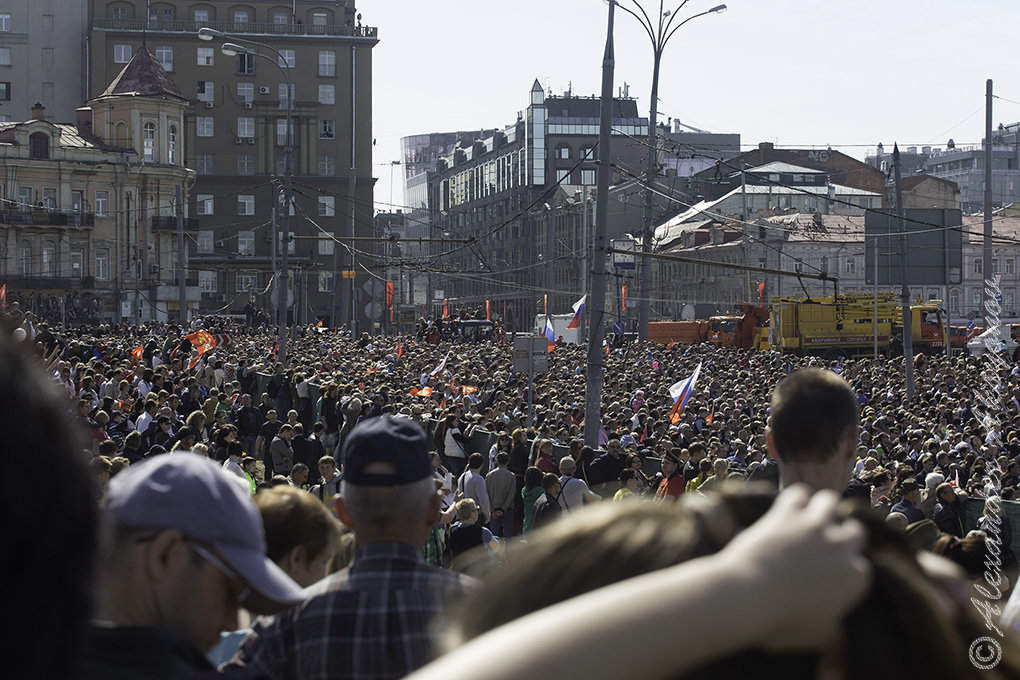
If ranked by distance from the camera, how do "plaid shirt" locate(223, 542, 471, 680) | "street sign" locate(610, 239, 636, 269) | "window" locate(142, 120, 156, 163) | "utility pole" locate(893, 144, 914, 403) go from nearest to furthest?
"plaid shirt" locate(223, 542, 471, 680) < "utility pole" locate(893, 144, 914, 403) < "street sign" locate(610, 239, 636, 269) < "window" locate(142, 120, 156, 163)

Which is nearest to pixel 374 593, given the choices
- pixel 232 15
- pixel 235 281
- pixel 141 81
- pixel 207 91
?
pixel 141 81

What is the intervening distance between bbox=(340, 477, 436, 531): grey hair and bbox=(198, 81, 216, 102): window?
320 ft

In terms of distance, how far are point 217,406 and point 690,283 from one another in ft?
230

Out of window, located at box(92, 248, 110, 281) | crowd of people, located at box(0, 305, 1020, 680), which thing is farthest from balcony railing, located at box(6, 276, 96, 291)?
crowd of people, located at box(0, 305, 1020, 680)

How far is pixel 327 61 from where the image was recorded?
95.8 metres

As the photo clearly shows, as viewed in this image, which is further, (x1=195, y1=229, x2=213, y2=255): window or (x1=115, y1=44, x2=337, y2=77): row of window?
(x1=115, y1=44, x2=337, y2=77): row of window

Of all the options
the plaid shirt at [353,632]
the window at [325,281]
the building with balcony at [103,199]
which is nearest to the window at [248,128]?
the window at [325,281]

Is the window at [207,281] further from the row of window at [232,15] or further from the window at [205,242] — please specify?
the row of window at [232,15]

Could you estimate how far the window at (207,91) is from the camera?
315ft

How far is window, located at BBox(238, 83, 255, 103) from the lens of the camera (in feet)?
317

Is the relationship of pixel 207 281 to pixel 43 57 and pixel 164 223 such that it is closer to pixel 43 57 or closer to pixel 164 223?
pixel 164 223

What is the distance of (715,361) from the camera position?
3797 cm

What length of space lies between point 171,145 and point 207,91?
69.6 feet

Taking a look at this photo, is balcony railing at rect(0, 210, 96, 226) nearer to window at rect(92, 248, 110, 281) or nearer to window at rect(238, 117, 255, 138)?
window at rect(92, 248, 110, 281)
